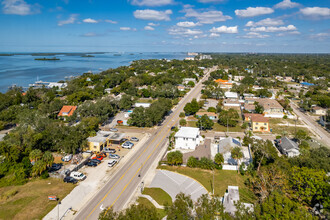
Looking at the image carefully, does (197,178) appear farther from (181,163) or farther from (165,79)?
(165,79)

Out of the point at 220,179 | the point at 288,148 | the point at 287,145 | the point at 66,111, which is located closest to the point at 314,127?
the point at 287,145

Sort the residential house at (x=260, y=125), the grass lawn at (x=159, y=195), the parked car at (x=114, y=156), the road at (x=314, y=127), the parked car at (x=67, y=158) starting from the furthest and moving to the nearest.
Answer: the residential house at (x=260, y=125) < the road at (x=314, y=127) < the parked car at (x=114, y=156) < the parked car at (x=67, y=158) < the grass lawn at (x=159, y=195)

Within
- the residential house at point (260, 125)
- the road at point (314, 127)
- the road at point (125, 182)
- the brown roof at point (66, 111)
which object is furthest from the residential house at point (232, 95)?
the brown roof at point (66, 111)

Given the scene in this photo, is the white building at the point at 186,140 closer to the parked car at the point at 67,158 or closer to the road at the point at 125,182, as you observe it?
the road at the point at 125,182

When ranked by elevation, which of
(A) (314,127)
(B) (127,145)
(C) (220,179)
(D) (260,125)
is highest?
(D) (260,125)

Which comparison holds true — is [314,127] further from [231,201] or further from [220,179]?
[231,201]
